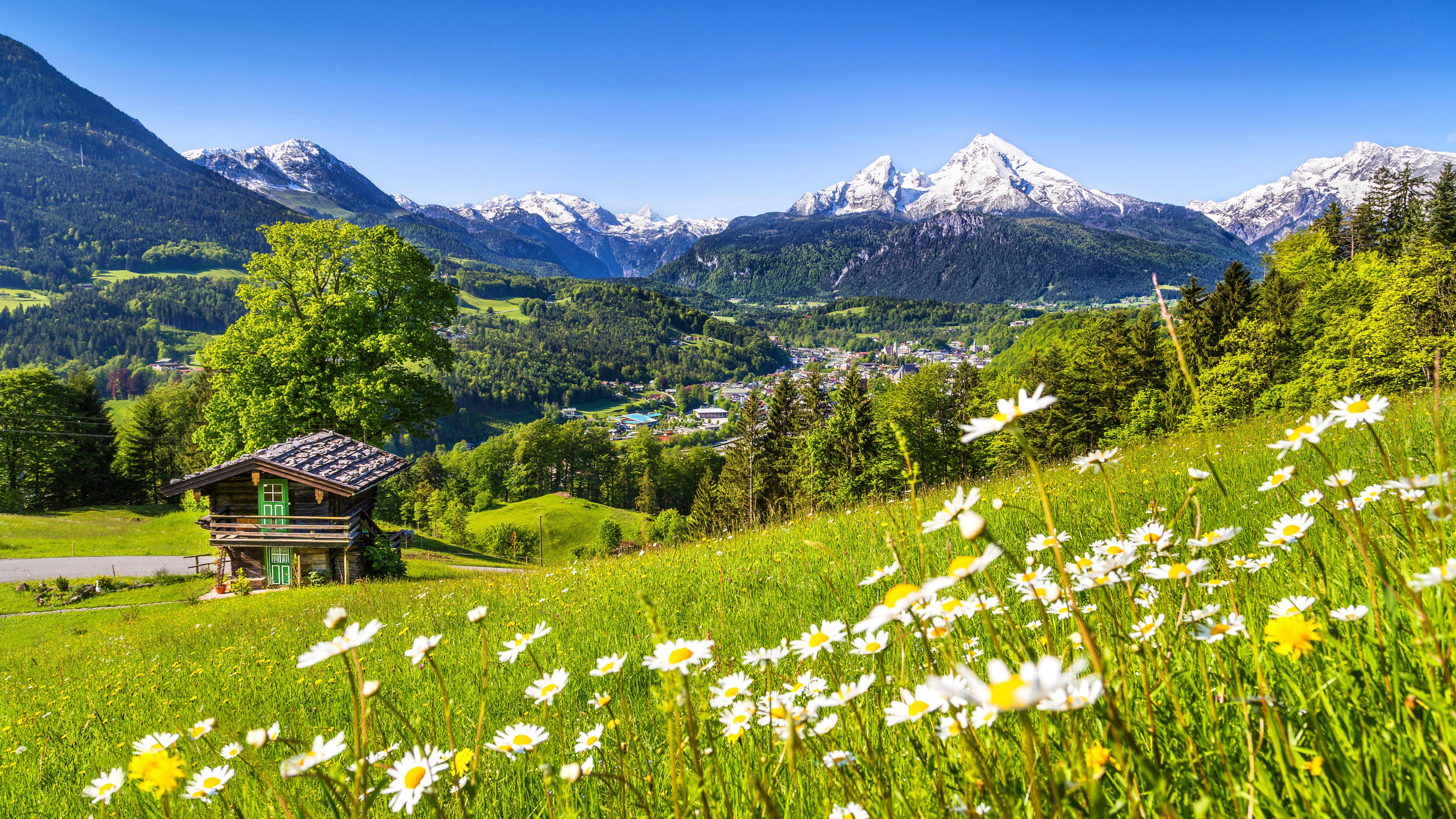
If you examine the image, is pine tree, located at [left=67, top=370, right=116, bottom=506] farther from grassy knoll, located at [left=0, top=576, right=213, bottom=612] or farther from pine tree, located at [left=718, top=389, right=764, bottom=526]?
pine tree, located at [left=718, top=389, right=764, bottom=526]

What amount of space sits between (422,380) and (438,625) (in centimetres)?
1846

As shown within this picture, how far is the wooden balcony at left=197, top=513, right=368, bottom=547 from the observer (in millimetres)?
19141

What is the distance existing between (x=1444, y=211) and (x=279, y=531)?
60.1m

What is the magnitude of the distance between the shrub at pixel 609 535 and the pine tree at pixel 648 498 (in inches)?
802

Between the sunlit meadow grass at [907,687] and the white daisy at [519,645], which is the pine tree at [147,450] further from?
the white daisy at [519,645]

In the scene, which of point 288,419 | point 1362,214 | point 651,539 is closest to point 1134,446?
point 288,419

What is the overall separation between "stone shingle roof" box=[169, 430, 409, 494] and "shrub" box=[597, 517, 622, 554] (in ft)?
133

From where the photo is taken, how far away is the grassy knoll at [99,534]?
88.5 ft

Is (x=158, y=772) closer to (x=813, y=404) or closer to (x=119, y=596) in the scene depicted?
(x=119, y=596)

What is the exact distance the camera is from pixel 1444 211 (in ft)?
123

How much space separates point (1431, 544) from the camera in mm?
1795

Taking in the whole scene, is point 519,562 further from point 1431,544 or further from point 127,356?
point 127,356

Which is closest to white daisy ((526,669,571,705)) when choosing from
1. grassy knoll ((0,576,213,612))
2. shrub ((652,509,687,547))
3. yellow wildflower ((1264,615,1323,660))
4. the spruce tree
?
yellow wildflower ((1264,615,1323,660))

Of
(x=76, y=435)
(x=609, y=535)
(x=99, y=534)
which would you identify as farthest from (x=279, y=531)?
(x=609, y=535)
